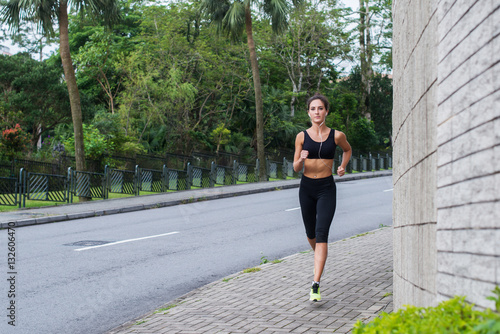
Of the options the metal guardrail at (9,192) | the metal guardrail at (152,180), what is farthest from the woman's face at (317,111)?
the metal guardrail at (152,180)

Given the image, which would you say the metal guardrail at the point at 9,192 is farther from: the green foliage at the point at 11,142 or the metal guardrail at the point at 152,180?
the metal guardrail at the point at 152,180

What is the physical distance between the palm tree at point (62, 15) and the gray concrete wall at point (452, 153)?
16750 millimetres

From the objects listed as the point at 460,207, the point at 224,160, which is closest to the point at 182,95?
the point at 224,160

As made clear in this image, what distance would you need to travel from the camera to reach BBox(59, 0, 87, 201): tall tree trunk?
19250 millimetres

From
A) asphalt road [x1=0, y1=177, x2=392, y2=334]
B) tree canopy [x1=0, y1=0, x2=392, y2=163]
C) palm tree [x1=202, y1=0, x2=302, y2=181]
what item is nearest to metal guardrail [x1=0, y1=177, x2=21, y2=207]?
asphalt road [x1=0, y1=177, x2=392, y2=334]

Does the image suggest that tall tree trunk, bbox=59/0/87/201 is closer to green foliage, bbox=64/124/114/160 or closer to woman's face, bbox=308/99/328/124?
green foliage, bbox=64/124/114/160

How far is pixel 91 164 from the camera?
23.3 meters

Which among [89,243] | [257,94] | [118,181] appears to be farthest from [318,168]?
[257,94]

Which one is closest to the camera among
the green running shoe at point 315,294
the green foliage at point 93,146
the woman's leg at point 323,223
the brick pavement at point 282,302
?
the brick pavement at point 282,302

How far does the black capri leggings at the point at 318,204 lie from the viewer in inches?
231

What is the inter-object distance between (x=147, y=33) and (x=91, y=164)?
16012 mm

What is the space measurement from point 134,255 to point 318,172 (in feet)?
14.5

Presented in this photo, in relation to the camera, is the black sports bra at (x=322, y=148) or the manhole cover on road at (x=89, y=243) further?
the manhole cover on road at (x=89, y=243)

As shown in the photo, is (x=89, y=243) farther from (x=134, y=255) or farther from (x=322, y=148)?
(x=322, y=148)
